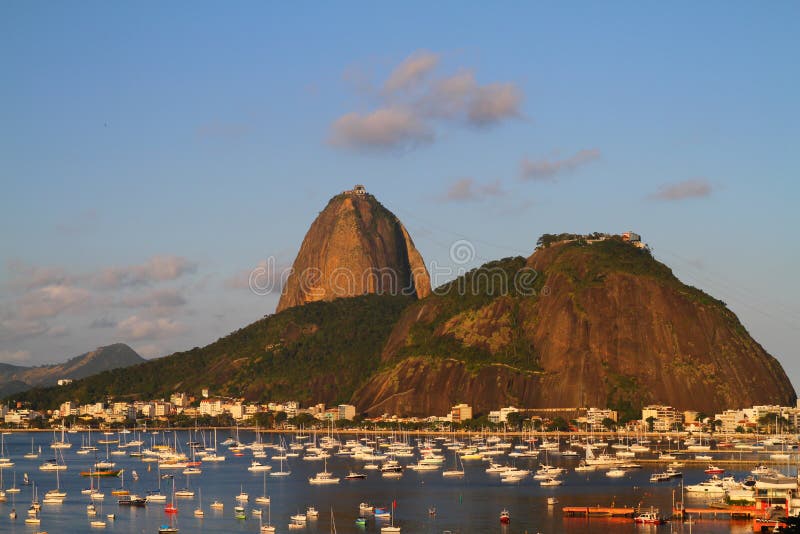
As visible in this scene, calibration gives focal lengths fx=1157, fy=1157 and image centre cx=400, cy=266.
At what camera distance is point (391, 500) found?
106 meters

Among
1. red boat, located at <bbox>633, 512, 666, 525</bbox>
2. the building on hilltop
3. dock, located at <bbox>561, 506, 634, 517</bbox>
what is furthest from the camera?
the building on hilltop

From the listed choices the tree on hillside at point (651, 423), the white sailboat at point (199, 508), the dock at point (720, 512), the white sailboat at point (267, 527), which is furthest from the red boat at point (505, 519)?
the tree on hillside at point (651, 423)

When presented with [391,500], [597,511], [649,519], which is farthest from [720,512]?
[391,500]

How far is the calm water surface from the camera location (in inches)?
3516

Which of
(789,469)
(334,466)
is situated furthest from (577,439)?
(789,469)

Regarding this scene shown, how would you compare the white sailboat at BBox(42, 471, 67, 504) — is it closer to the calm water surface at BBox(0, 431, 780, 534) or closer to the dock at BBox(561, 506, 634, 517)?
the calm water surface at BBox(0, 431, 780, 534)

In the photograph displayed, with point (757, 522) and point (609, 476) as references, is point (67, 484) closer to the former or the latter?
point (609, 476)

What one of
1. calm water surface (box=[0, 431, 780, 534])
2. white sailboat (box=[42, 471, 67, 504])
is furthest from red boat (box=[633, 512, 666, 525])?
white sailboat (box=[42, 471, 67, 504])

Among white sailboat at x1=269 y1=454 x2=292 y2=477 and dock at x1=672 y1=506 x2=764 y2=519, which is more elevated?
white sailboat at x1=269 y1=454 x2=292 y2=477

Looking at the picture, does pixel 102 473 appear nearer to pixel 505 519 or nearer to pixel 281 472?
pixel 281 472

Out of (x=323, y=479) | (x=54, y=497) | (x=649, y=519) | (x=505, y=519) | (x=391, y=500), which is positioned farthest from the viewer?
(x=323, y=479)

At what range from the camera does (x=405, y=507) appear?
101 m

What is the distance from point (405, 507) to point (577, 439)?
84.7 meters

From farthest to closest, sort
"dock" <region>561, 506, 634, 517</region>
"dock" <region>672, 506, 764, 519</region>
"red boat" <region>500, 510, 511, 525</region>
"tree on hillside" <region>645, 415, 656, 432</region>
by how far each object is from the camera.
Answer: "tree on hillside" <region>645, 415, 656, 432</region> → "dock" <region>561, 506, 634, 517</region> → "dock" <region>672, 506, 764, 519</region> → "red boat" <region>500, 510, 511, 525</region>
